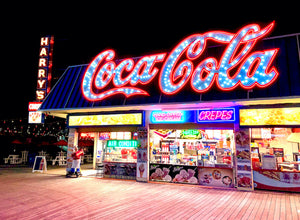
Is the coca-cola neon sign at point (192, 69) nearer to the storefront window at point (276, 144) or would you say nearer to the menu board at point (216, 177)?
the menu board at point (216, 177)

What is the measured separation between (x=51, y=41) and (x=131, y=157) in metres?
11.1

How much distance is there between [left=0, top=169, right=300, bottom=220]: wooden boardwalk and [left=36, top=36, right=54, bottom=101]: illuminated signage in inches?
281

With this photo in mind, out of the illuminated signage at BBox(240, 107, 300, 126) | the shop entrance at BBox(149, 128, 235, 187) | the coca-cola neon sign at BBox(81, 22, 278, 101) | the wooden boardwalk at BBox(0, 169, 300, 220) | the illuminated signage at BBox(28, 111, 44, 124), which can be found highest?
the coca-cola neon sign at BBox(81, 22, 278, 101)

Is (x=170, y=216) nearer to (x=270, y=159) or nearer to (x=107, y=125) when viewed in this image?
(x=270, y=159)

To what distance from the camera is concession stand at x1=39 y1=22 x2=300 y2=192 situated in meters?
8.59

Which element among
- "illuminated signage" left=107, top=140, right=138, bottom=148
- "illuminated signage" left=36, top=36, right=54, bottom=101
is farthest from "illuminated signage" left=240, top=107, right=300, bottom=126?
"illuminated signage" left=36, top=36, right=54, bottom=101

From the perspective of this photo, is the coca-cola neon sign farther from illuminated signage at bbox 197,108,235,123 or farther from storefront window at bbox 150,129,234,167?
storefront window at bbox 150,129,234,167

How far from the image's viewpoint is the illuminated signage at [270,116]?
28.2 feet

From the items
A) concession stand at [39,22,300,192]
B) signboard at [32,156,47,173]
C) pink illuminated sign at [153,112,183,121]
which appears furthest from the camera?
signboard at [32,156,47,173]

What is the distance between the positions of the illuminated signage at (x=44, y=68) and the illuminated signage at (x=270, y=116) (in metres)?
12.9

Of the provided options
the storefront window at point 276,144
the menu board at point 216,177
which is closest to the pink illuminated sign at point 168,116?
the menu board at point 216,177

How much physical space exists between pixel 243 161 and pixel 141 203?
204 inches

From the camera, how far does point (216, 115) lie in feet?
32.4

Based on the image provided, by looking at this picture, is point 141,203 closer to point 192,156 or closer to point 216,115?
point 192,156
